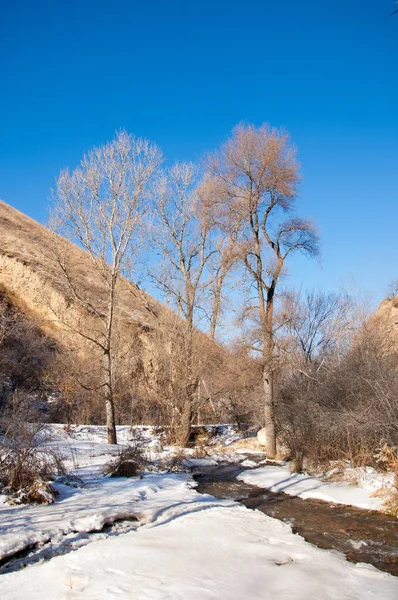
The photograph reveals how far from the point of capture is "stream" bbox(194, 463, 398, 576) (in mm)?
6098

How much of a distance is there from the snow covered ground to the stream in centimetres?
47

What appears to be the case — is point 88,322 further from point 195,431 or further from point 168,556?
point 168,556

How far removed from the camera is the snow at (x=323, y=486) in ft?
28.9

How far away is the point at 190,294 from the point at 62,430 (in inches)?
293

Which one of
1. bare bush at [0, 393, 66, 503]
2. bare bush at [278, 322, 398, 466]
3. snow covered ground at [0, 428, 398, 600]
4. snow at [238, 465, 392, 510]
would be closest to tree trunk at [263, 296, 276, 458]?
bare bush at [278, 322, 398, 466]

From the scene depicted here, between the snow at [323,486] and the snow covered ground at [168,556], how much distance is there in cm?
231

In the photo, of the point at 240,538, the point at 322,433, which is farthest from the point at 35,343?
the point at 240,538

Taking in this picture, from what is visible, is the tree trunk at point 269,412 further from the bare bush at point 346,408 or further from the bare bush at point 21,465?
the bare bush at point 21,465

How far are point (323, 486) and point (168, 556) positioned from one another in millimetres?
5972

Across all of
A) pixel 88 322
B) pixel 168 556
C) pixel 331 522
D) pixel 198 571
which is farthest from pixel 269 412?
pixel 88 322

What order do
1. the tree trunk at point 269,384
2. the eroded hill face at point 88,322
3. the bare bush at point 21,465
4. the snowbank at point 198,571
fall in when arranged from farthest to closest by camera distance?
the eroded hill face at point 88,322, the tree trunk at point 269,384, the bare bush at point 21,465, the snowbank at point 198,571

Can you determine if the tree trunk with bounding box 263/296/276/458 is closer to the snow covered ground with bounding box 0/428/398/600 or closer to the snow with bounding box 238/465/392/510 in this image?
the snow with bounding box 238/465/392/510

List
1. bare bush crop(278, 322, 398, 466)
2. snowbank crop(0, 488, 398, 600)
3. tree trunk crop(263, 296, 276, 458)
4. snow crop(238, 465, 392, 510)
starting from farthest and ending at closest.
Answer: tree trunk crop(263, 296, 276, 458) → bare bush crop(278, 322, 398, 466) → snow crop(238, 465, 392, 510) → snowbank crop(0, 488, 398, 600)

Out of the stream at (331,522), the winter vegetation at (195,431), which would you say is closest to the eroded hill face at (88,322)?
the winter vegetation at (195,431)
